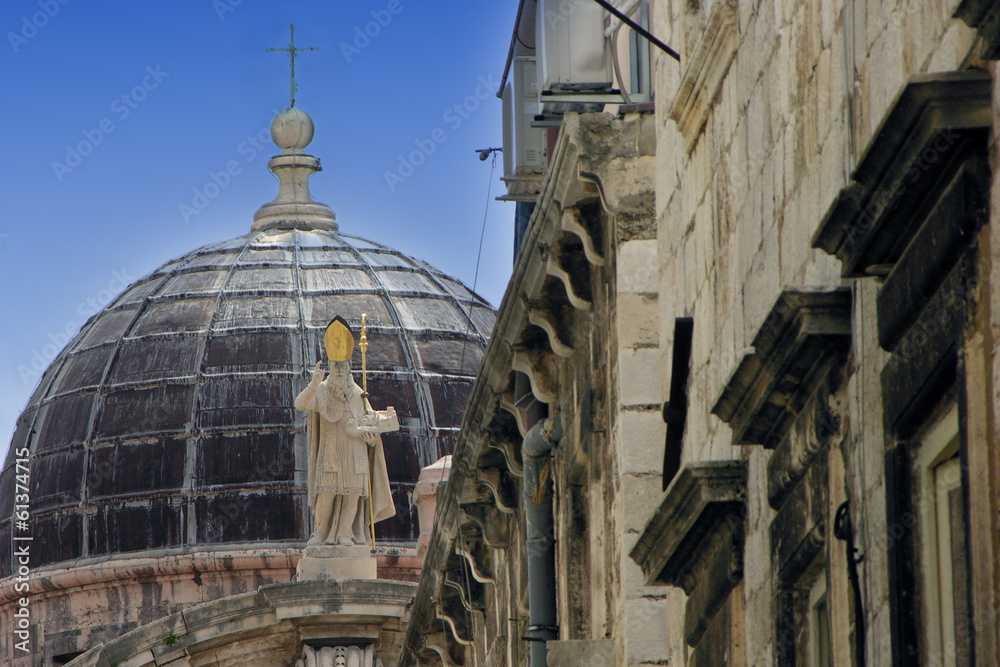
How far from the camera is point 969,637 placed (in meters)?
5.57

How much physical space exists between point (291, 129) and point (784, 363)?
41.4 metres

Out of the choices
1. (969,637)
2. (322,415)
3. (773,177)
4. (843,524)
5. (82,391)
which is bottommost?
(969,637)

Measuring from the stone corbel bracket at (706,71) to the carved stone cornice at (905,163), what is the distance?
2.94 meters

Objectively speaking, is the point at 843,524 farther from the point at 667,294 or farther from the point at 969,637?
the point at 667,294

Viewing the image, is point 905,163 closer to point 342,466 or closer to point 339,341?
point 339,341

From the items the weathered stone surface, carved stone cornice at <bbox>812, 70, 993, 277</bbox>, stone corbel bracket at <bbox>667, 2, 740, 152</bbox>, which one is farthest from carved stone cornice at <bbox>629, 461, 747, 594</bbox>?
carved stone cornice at <bbox>812, 70, 993, 277</bbox>

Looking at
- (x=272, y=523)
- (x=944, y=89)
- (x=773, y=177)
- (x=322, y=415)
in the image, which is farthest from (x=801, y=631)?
(x=272, y=523)

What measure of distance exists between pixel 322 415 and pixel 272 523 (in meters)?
12.4

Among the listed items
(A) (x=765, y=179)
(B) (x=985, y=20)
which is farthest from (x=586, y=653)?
(B) (x=985, y=20)

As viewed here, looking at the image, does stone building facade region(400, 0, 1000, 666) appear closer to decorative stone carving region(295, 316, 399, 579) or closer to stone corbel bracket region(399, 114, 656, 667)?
stone corbel bracket region(399, 114, 656, 667)

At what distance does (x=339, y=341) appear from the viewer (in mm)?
27969

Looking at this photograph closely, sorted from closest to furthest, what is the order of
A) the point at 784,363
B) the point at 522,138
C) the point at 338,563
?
the point at 784,363 < the point at 522,138 < the point at 338,563

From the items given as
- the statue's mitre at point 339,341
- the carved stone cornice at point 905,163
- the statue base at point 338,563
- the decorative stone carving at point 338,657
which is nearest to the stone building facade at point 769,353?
the carved stone cornice at point 905,163

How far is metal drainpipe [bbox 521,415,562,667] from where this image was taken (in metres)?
13.4
